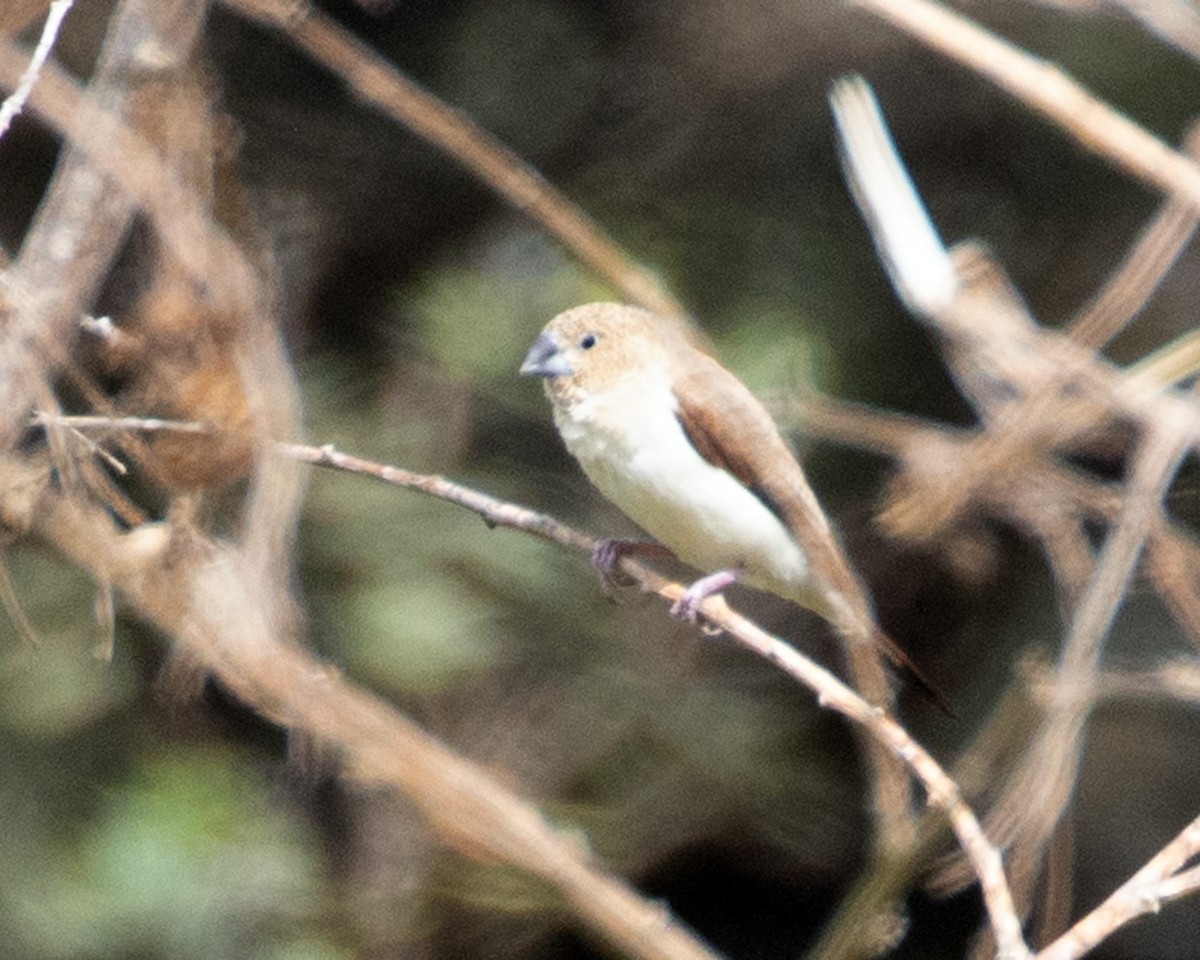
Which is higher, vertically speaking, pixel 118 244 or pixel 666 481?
pixel 118 244

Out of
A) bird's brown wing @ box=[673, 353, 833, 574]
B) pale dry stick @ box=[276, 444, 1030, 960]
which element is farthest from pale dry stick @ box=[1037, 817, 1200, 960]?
bird's brown wing @ box=[673, 353, 833, 574]

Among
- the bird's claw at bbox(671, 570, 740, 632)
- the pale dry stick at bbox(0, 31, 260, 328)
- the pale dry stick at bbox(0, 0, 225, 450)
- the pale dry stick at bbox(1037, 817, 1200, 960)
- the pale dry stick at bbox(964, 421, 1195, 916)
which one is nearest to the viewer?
the pale dry stick at bbox(1037, 817, 1200, 960)

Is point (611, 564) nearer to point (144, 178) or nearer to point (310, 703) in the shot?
point (310, 703)

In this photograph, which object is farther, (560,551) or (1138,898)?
(560,551)

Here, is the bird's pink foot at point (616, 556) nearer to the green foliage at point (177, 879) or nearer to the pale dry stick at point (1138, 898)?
the green foliage at point (177, 879)

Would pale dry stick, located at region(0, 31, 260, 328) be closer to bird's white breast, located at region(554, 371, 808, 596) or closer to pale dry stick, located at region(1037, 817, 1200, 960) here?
bird's white breast, located at region(554, 371, 808, 596)

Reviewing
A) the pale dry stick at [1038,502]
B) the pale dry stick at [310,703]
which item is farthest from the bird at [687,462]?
the pale dry stick at [310,703]

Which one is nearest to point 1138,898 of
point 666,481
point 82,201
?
point 666,481
